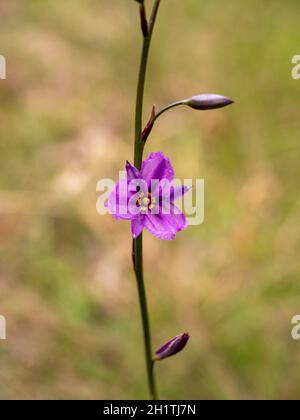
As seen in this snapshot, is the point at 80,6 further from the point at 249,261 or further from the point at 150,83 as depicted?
the point at 249,261

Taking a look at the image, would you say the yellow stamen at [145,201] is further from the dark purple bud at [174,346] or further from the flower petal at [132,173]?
the dark purple bud at [174,346]

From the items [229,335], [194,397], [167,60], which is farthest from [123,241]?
[167,60]

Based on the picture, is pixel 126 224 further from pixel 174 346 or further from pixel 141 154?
pixel 141 154

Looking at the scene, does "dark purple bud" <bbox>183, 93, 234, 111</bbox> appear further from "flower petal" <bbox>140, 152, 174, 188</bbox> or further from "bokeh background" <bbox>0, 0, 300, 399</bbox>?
"bokeh background" <bbox>0, 0, 300, 399</bbox>

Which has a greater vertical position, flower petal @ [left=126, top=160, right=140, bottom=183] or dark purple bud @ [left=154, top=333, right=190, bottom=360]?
flower petal @ [left=126, top=160, right=140, bottom=183]

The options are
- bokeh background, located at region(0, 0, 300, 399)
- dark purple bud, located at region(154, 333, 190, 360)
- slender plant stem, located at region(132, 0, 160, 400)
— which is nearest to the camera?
slender plant stem, located at region(132, 0, 160, 400)

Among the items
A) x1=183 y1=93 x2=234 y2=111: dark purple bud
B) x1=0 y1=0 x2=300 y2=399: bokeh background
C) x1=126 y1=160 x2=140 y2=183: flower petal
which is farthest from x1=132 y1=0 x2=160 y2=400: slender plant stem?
x1=0 y1=0 x2=300 y2=399: bokeh background

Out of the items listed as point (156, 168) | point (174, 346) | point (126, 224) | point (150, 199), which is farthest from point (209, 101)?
point (126, 224)
